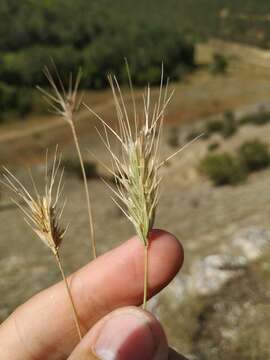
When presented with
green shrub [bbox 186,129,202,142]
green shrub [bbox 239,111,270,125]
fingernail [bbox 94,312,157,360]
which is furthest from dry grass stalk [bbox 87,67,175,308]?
green shrub [bbox 186,129,202,142]

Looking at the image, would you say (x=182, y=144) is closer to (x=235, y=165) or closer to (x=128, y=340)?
(x=235, y=165)

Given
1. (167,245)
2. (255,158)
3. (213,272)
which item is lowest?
(255,158)

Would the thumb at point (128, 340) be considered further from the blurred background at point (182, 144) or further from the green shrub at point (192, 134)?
the green shrub at point (192, 134)

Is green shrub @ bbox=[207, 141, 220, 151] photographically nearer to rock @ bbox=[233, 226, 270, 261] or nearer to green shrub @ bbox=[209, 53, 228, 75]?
rock @ bbox=[233, 226, 270, 261]

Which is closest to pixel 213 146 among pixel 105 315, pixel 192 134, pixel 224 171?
pixel 224 171

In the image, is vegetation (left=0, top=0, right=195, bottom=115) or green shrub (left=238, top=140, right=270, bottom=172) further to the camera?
vegetation (left=0, top=0, right=195, bottom=115)

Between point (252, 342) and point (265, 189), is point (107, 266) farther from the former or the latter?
point (265, 189)
